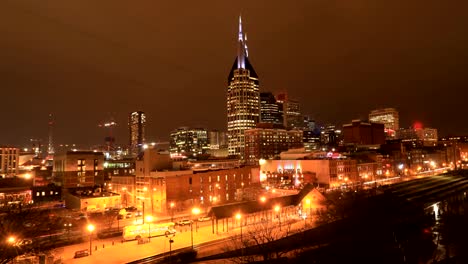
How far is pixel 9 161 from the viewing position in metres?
75.9

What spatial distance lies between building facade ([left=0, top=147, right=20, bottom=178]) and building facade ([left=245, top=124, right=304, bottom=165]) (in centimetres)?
6471

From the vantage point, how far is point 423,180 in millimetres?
64688

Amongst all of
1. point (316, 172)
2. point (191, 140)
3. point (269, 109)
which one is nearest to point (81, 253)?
point (316, 172)

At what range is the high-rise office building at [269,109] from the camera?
176 metres

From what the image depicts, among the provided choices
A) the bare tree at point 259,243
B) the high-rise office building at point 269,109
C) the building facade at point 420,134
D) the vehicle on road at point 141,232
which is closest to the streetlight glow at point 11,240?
the vehicle on road at point 141,232

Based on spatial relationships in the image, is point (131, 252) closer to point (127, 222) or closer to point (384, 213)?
point (127, 222)

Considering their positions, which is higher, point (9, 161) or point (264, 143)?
point (264, 143)

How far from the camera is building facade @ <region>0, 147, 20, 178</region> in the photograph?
7438 centimetres

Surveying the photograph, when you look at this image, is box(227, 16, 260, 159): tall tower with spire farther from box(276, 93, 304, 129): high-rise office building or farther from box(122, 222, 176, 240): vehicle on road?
box(122, 222, 176, 240): vehicle on road

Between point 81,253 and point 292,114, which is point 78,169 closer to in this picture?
point 81,253

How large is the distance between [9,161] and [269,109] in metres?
125

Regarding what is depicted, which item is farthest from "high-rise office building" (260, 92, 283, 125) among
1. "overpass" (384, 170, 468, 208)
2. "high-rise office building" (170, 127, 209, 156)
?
"overpass" (384, 170, 468, 208)

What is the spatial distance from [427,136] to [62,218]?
587 feet

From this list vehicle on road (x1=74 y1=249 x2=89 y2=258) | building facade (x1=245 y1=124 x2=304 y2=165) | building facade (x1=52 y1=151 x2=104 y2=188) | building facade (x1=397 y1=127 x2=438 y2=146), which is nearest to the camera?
vehicle on road (x1=74 y1=249 x2=89 y2=258)
